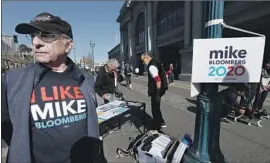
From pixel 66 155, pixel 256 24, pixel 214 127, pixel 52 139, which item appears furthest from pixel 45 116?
pixel 256 24

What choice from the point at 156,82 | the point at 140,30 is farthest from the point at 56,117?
the point at 140,30

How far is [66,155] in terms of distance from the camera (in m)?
1.55

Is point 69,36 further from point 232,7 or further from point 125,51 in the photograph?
point 125,51

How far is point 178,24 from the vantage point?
2102cm

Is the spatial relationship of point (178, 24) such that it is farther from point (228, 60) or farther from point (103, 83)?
point (228, 60)

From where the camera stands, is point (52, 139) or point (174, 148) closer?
point (52, 139)

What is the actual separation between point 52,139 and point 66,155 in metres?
0.20

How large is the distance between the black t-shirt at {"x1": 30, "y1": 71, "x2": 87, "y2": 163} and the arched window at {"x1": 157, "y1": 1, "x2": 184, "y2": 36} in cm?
2028

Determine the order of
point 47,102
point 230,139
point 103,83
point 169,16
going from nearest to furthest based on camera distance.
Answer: point 47,102 < point 230,139 < point 103,83 < point 169,16

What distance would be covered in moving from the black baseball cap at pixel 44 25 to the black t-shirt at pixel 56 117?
342mm

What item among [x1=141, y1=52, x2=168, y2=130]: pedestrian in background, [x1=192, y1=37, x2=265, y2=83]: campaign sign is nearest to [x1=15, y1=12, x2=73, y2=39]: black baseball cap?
[x1=192, y1=37, x2=265, y2=83]: campaign sign

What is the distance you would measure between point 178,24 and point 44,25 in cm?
2114

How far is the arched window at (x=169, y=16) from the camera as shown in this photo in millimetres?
20594

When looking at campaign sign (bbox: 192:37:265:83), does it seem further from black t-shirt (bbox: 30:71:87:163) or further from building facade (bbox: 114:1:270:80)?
building facade (bbox: 114:1:270:80)
